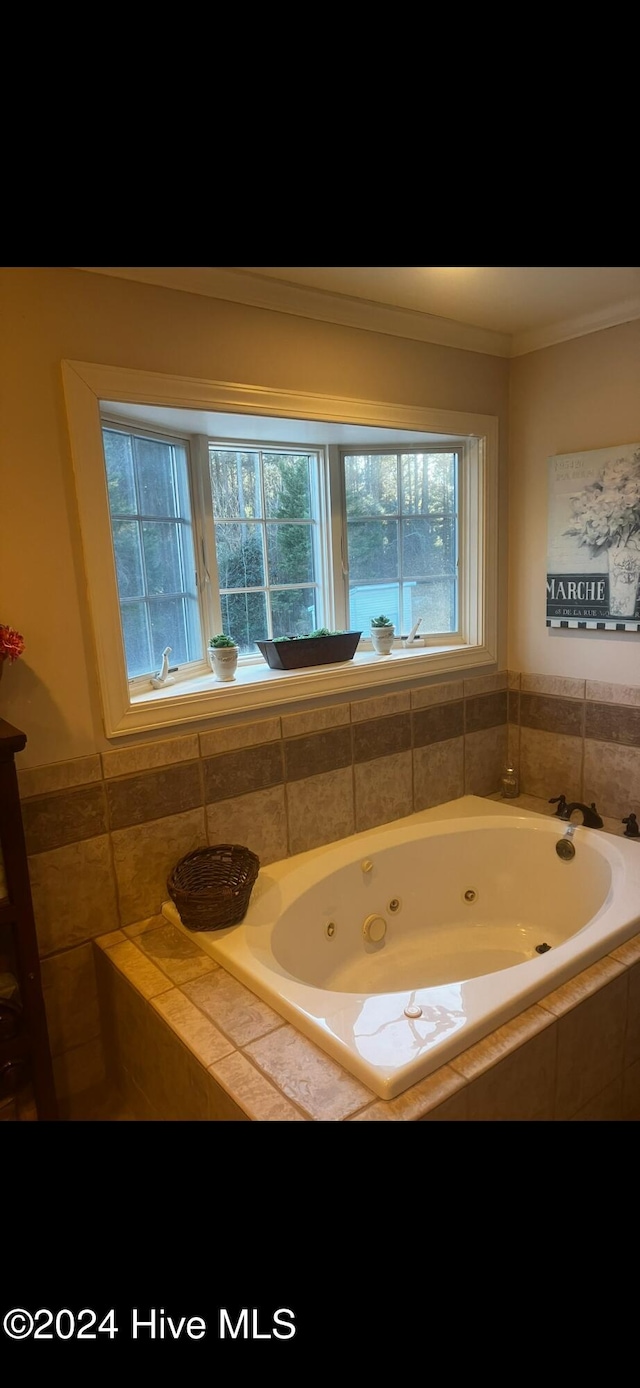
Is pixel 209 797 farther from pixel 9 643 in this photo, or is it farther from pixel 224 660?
pixel 9 643

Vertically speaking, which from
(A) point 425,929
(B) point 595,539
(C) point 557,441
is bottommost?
(A) point 425,929

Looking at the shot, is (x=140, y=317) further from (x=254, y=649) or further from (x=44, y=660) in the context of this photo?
(x=254, y=649)

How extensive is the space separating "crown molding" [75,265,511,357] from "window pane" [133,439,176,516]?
437 mm

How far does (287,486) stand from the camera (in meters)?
2.34

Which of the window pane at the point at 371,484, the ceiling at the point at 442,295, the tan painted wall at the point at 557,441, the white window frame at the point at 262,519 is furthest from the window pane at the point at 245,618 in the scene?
the tan painted wall at the point at 557,441

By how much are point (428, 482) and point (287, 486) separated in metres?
0.63

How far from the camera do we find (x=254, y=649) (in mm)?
2293

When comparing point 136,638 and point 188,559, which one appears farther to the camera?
point 188,559

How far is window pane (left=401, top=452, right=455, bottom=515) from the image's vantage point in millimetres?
2582

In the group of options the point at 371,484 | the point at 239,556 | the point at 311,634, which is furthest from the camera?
the point at 371,484

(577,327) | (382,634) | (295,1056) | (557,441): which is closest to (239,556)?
(382,634)

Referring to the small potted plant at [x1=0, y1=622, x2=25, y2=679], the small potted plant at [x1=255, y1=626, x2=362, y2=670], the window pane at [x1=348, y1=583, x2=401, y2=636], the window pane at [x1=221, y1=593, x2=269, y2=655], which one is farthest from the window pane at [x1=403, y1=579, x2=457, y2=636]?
the small potted plant at [x1=0, y1=622, x2=25, y2=679]
